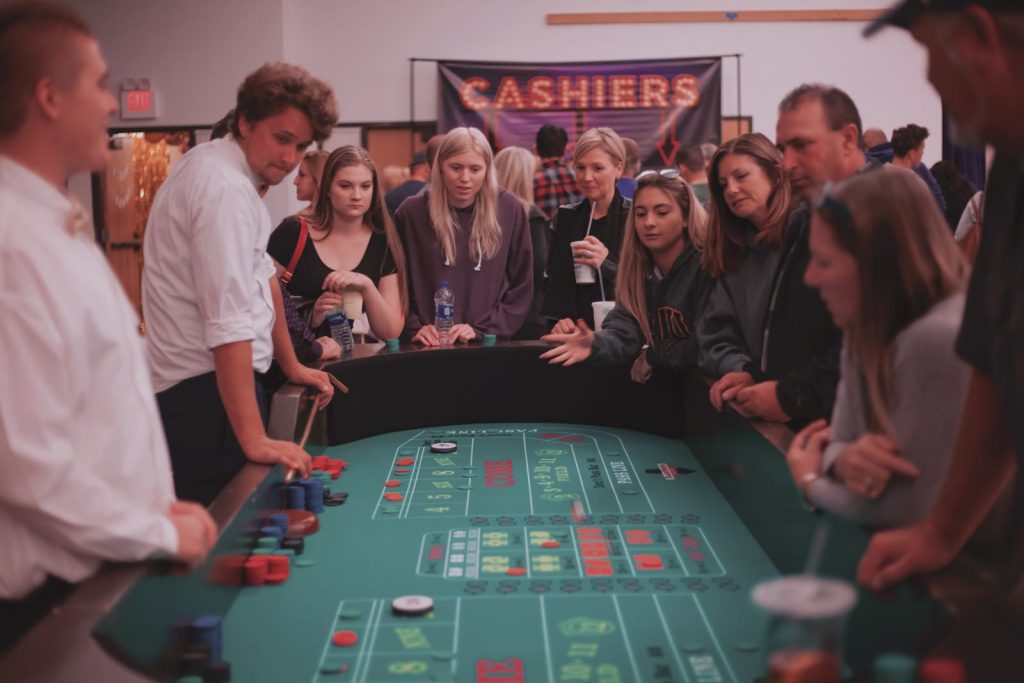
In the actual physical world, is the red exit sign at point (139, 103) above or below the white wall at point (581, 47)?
below

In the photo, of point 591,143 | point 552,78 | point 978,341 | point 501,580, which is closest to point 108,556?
point 501,580

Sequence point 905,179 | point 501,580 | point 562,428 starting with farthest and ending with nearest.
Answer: point 562,428, point 501,580, point 905,179

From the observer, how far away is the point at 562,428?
3.75m

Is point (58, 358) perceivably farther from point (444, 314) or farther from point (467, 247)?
point (467, 247)

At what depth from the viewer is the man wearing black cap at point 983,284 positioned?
46.8 inches

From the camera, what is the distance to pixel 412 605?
200 centimetres

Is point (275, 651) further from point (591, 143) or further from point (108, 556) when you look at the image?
point (591, 143)

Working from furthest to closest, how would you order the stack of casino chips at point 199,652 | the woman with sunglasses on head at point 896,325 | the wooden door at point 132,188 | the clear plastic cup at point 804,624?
the wooden door at point 132,188, the stack of casino chips at point 199,652, the woman with sunglasses on head at point 896,325, the clear plastic cup at point 804,624

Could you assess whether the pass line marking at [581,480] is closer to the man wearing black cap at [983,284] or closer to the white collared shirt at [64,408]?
the man wearing black cap at [983,284]

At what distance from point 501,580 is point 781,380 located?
85 cm

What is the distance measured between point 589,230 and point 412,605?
264 cm

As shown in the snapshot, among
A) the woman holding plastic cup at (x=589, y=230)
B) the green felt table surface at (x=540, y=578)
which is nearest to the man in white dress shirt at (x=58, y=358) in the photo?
the green felt table surface at (x=540, y=578)

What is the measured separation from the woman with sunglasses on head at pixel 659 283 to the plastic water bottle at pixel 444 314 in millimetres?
637

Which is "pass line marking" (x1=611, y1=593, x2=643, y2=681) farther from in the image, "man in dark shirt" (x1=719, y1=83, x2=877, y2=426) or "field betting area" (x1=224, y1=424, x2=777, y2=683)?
"man in dark shirt" (x1=719, y1=83, x2=877, y2=426)
